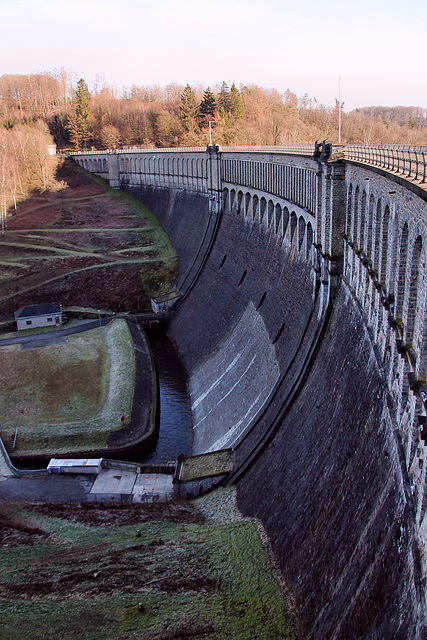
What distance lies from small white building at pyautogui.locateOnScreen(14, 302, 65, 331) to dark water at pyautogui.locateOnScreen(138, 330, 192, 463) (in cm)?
1022

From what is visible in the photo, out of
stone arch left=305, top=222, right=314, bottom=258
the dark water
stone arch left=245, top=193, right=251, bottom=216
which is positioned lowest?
the dark water

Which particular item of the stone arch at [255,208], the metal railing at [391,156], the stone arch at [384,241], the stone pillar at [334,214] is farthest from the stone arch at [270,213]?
the stone arch at [384,241]

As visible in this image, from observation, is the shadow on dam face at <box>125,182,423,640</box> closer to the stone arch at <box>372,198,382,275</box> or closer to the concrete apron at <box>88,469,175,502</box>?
the stone arch at <box>372,198,382,275</box>

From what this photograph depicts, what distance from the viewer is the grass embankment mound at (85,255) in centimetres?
6316

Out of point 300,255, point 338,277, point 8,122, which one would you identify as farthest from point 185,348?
point 8,122

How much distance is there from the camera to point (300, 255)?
34.8 meters

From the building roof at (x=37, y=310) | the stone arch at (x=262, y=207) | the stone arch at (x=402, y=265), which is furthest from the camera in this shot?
the building roof at (x=37, y=310)

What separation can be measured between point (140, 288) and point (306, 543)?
46942mm

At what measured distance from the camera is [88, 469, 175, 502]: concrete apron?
30.0m

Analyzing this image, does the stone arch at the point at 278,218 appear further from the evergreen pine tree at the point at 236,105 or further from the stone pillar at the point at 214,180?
the evergreen pine tree at the point at 236,105

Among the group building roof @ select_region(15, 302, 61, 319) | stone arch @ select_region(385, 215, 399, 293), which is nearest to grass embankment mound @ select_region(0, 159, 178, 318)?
building roof @ select_region(15, 302, 61, 319)

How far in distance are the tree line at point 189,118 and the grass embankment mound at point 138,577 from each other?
56.6 m

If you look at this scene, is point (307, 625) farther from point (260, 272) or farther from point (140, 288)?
point (140, 288)

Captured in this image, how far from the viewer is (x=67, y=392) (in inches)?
1666
